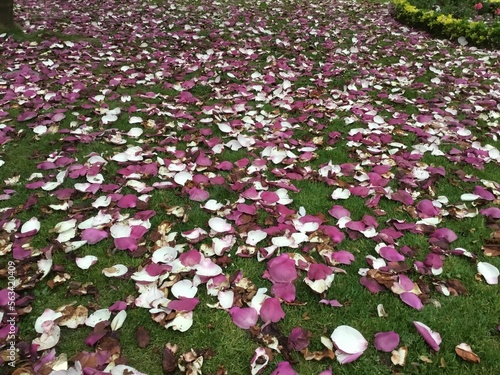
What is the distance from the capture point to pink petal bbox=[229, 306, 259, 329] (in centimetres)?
207

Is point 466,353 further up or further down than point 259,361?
further up

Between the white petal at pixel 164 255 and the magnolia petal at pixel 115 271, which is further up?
the white petal at pixel 164 255

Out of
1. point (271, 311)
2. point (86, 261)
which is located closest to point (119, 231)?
point (86, 261)

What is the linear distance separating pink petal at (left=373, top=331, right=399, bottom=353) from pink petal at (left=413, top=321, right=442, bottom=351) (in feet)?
0.47

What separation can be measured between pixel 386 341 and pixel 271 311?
22.6 inches

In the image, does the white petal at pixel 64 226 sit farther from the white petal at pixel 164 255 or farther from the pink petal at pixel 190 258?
the pink petal at pixel 190 258

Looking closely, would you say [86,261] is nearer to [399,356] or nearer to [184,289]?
[184,289]

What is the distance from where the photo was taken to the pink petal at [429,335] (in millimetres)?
1963

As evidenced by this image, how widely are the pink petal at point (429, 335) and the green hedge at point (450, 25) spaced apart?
6.20 m

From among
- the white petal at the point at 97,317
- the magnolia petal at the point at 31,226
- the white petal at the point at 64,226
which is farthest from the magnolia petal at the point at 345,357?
the magnolia petal at the point at 31,226

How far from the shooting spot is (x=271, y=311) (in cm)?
210

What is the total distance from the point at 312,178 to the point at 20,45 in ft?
16.7

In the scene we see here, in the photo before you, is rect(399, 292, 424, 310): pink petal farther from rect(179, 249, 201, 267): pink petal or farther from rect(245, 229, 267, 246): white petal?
rect(179, 249, 201, 267): pink petal

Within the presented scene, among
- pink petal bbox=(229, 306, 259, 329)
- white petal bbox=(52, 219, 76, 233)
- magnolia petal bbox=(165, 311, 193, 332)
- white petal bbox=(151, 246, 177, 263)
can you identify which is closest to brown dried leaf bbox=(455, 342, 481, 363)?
pink petal bbox=(229, 306, 259, 329)
